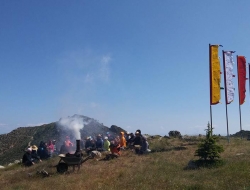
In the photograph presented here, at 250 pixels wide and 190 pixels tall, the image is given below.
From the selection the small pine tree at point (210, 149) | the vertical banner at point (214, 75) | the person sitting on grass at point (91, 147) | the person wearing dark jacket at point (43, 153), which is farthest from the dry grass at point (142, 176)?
the vertical banner at point (214, 75)

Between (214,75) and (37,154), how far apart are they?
1334 centimetres

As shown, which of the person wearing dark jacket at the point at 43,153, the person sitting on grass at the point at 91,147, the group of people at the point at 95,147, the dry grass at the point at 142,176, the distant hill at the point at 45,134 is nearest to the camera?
the dry grass at the point at 142,176

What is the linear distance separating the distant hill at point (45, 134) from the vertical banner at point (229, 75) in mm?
12958

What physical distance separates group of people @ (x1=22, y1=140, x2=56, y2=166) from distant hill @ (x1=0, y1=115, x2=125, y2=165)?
6.22 m

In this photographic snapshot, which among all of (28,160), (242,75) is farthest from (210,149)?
(242,75)

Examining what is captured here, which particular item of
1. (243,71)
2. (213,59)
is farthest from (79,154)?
(243,71)

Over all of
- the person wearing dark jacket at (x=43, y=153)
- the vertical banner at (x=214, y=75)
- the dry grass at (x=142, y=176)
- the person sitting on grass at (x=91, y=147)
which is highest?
the vertical banner at (x=214, y=75)

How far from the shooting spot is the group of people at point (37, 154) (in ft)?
59.0

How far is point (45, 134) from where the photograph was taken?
31375 mm

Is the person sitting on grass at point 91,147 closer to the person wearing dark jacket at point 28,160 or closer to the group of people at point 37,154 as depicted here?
the group of people at point 37,154

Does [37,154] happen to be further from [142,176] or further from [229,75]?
[229,75]

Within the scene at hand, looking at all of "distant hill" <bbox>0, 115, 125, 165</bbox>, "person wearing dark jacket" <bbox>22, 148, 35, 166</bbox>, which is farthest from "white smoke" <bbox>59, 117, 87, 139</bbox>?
"person wearing dark jacket" <bbox>22, 148, 35, 166</bbox>

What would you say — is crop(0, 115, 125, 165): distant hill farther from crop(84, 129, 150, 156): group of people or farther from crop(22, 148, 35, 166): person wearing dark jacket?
crop(22, 148, 35, 166): person wearing dark jacket

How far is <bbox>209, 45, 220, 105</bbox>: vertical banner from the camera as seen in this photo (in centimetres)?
2031
